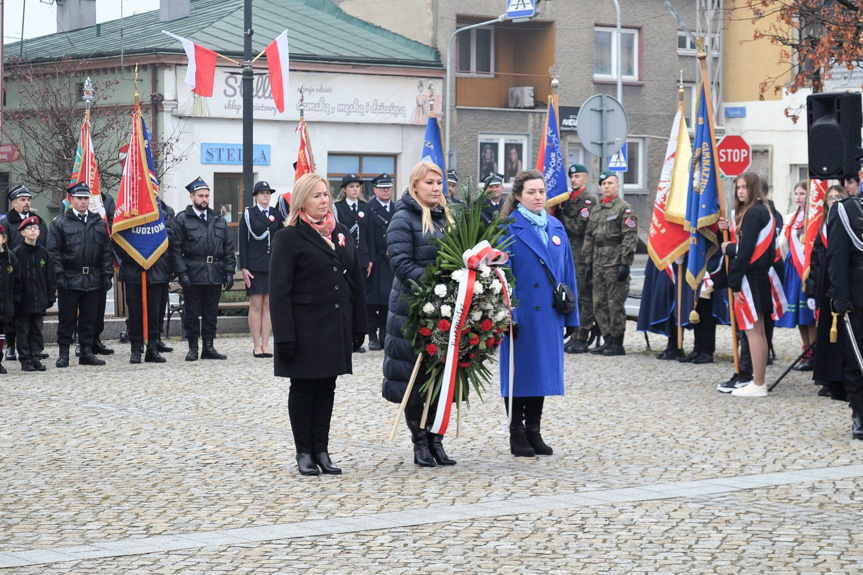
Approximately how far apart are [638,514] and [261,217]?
399 inches

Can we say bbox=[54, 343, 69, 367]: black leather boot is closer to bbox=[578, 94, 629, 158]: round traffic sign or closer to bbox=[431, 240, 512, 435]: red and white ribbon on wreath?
bbox=[578, 94, 629, 158]: round traffic sign

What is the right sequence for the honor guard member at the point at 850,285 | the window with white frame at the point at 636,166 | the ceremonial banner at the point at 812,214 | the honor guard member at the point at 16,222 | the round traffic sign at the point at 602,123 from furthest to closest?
the window with white frame at the point at 636,166 < the round traffic sign at the point at 602,123 < the honor guard member at the point at 16,222 < the ceremonial banner at the point at 812,214 < the honor guard member at the point at 850,285

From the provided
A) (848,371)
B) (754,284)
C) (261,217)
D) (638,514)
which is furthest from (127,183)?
(638,514)

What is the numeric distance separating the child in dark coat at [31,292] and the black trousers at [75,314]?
29cm

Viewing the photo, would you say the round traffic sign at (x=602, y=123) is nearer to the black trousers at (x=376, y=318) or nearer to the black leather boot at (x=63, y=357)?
the black trousers at (x=376, y=318)

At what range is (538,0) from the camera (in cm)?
3117

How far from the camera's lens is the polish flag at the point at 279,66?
26516mm

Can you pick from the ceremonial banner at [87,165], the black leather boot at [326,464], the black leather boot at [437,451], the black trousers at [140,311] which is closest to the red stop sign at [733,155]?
the ceremonial banner at [87,165]

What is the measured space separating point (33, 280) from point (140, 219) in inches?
71.2

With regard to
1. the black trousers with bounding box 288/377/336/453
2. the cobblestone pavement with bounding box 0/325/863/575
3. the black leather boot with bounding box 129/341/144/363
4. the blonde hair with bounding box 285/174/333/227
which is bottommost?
the cobblestone pavement with bounding box 0/325/863/575

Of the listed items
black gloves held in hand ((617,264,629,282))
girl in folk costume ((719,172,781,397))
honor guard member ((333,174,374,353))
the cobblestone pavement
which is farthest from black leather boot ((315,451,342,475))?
honor guard member ((333,174,374,353))

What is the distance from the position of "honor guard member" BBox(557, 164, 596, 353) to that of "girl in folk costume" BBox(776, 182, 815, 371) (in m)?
2.53

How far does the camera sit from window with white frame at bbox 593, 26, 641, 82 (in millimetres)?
42531

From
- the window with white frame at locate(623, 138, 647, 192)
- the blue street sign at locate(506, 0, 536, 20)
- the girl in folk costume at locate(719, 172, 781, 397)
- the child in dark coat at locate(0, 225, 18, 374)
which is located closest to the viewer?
the girl in folk costume at locate(719, 172, 781, 397)
